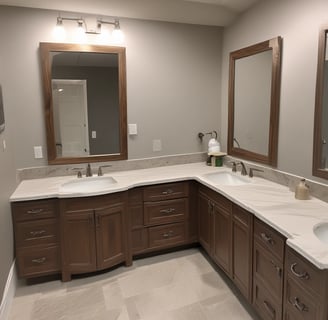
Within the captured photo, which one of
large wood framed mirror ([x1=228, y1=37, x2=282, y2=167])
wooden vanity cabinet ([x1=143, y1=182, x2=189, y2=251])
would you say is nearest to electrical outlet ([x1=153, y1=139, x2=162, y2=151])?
wooden vanity cabinet ([x1=143, y1=182, x2=189, y2=251])

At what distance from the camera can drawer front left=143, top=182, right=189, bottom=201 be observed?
2811 mm

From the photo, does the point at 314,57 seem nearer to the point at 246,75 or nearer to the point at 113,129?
the point at 246,75

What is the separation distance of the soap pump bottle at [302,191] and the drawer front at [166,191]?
107 centimetres

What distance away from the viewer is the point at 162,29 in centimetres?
308

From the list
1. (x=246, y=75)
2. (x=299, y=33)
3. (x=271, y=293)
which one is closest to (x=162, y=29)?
(x=246, y=75)

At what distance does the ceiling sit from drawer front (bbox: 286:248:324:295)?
7.25ft

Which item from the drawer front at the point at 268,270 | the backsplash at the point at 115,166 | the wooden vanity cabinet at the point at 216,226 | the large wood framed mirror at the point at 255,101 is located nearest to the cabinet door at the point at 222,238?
the wooden vanity cabinet at the point at 216,226

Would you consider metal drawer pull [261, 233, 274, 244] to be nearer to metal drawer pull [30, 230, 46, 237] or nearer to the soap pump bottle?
the soap pump bottle

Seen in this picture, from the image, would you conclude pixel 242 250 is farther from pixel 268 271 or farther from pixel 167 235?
pixel 167 235

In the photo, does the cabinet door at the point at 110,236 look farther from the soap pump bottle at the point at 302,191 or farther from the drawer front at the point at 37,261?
the soap pump bottle at the point at 302,191

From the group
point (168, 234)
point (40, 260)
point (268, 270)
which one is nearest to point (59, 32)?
point (40, 260)

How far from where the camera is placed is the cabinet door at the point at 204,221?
2.77m

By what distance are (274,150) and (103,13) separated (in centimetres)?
202

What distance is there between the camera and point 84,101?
2.87 metres
